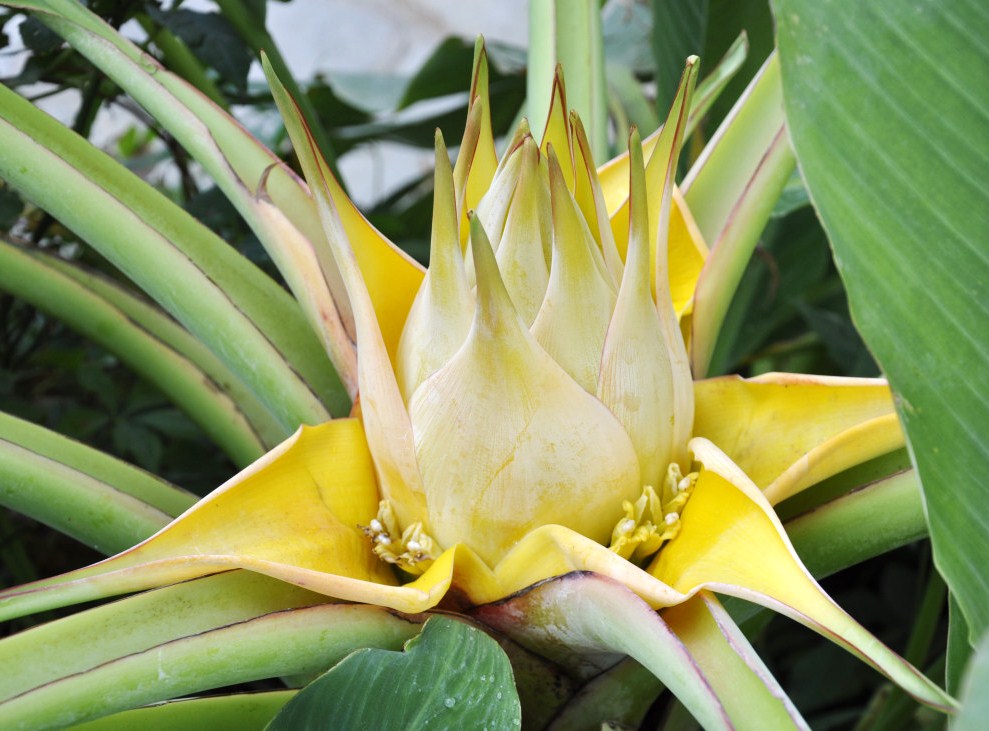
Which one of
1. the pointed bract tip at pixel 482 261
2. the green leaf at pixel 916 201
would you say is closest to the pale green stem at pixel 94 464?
the pointed bract tip at pixel 482 261

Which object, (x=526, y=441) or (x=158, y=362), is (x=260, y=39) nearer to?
(x=158, y=362)

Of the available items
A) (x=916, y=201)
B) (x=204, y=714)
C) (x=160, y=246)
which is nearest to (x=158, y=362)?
(x=160, y=246)

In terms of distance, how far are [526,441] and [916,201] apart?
0.15 meters

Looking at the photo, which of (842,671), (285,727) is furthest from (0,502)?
(842,671)

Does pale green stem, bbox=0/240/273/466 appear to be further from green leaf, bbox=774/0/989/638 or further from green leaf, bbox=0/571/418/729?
green leaf, bbox=774/0/989/638

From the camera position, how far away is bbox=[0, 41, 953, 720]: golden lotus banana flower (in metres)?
0.32

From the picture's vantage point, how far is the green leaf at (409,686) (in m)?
0.31

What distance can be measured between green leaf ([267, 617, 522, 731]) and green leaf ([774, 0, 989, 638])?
A: 0.15m

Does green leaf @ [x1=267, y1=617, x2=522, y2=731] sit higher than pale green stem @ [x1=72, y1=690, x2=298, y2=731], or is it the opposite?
pale green stem @ [x1=72, y1=690, x2=298, y2=731]

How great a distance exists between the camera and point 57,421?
0.67 meters

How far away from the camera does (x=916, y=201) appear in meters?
0.29

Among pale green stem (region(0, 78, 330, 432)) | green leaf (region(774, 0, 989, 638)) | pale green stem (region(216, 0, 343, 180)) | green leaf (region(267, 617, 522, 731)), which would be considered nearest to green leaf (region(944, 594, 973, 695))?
green leaf (region(774, 0, 989, 638))

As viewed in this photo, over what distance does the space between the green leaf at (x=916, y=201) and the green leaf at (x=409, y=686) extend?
0.50 feet

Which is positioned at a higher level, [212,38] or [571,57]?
[212,38]
